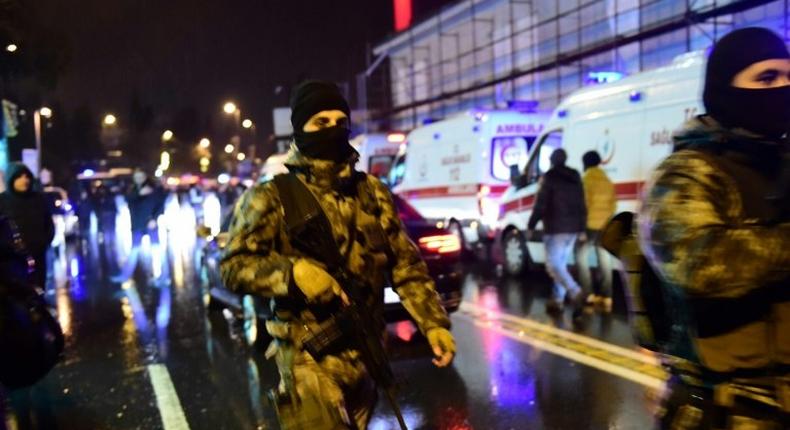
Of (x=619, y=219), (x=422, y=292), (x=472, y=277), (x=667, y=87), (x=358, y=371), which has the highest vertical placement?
(x=667, y=87)

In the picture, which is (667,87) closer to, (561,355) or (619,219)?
(561,355)

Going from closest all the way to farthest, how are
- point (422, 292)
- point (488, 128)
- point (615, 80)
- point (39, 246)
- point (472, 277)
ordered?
1. point (422, 292)
2. point (39, 246)
3. point (615, 80)
4. point (472, 277)
5. point (488, 128)

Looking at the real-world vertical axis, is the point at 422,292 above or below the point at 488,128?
below

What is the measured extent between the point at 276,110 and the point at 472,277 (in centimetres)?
3452

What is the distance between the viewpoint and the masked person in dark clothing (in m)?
7.11

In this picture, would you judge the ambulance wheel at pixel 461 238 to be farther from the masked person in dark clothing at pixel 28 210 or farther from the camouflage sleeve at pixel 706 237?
the camouflage sleeve at pixel 706 237

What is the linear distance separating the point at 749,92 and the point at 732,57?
102 mm

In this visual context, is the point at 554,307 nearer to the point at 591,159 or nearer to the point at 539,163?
the point at 591,159

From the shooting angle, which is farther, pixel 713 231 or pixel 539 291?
pixel 539 291

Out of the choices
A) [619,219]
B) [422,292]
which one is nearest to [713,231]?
[619,219]

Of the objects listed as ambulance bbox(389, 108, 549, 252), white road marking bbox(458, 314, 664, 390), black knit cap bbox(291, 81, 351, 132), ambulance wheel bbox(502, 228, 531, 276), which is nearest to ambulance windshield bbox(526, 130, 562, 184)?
ambulance wheel bbox(502, 228, 531, 276)

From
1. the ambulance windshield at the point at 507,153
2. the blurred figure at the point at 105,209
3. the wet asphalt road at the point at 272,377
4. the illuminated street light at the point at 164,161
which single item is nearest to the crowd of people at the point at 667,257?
the wet asphalt road at the point at 272,377

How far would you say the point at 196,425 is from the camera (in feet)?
16.3

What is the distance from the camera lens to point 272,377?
19.8ft
